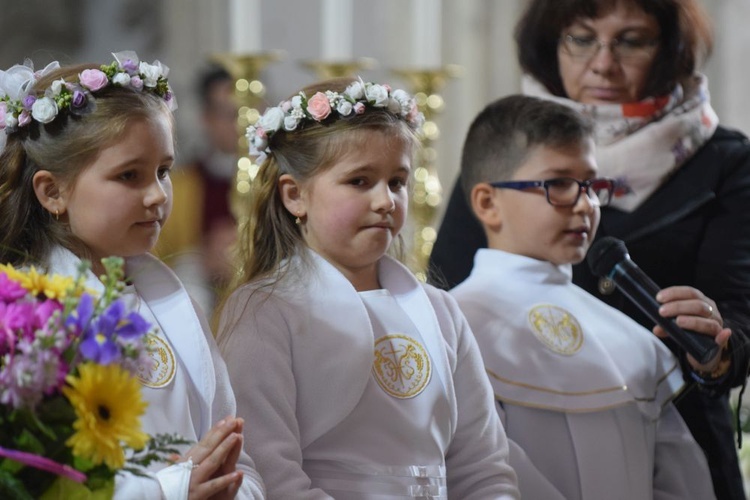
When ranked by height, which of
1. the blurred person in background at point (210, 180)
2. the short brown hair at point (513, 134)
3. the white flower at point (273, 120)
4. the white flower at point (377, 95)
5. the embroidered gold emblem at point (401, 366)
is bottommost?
the blurred person in background at point (210, 180)

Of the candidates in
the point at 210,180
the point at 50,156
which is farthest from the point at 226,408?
the point at 210,180

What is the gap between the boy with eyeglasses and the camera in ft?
8.94

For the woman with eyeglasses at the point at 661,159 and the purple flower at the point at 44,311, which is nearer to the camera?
the purple flower at the point at 44,311

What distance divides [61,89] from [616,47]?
131 cm

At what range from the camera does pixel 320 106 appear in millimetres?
2482

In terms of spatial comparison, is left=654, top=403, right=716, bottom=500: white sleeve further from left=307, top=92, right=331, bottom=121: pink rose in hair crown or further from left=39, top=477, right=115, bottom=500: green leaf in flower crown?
left=39, top=477, right=115, bottom=500: green leaf in flower crown

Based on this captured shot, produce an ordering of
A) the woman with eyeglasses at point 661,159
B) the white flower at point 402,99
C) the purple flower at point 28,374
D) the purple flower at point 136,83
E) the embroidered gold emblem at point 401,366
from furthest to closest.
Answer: the woman with eyeglasses at point 661,159 → the white flower at point 402,99 → the embroidered gold emblem at point 401,366 → the purple flower at point 136,83 → the purple flower at point 28,374

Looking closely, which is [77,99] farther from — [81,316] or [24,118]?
[81,316]

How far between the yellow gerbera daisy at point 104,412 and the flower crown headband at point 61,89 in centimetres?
64

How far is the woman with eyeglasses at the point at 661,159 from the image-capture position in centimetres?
294

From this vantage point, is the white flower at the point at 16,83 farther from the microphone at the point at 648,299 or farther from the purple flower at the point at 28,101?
the microphone at the point at 648,299

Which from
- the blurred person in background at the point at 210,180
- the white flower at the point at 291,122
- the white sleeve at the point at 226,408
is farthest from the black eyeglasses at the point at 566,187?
the blurred person in background at the point at 210,180

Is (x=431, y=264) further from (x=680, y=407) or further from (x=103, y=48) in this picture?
(x=103, y=48)

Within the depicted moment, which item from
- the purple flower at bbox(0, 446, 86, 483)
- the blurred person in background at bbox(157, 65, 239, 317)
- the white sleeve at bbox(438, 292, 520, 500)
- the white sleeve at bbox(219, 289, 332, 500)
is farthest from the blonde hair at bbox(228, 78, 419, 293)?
the blurred person in background at bbox(157, 65, 239, 317)
